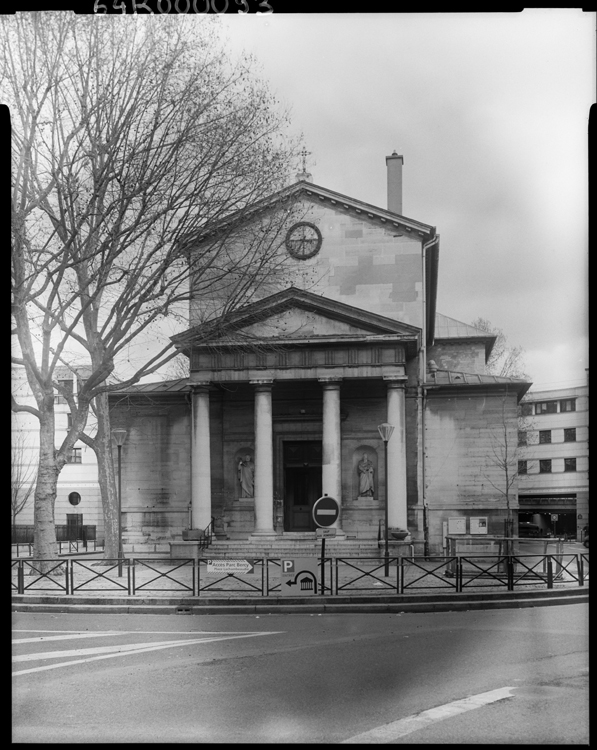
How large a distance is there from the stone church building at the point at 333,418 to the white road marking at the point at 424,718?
18578 mm

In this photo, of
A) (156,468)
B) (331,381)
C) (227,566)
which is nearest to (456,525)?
(331,381)

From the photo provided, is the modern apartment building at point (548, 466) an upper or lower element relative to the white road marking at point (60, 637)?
upper

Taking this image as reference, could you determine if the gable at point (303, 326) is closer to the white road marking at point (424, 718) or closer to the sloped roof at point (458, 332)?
the white road marking at point (424, 718)

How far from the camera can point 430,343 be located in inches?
1626

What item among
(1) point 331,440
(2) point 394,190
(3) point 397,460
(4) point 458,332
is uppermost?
(2) point 394,190

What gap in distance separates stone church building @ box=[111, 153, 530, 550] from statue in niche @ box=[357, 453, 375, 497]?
0.16 feet

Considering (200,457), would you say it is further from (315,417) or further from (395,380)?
(395,380)

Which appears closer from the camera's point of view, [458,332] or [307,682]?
[307,682]

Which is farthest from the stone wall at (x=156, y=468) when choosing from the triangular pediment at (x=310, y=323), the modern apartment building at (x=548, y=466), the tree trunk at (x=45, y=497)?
the modern apartment building at (x=548, y=466)

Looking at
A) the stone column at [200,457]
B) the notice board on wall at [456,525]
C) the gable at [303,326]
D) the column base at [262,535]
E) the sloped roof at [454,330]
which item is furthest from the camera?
the sloped roof at [454,330]

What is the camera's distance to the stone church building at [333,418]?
28766mm

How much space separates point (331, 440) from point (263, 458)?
256cm

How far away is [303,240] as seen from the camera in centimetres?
2623

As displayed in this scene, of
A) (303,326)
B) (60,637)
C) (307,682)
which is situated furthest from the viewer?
(303,326)
